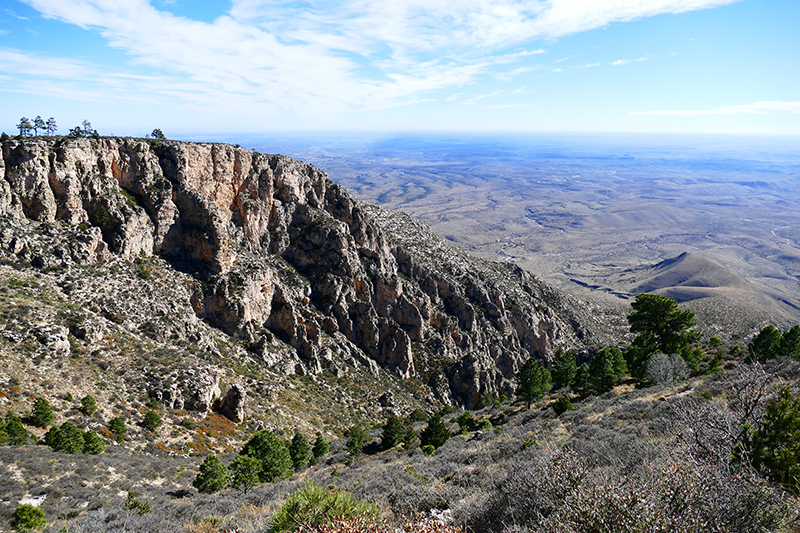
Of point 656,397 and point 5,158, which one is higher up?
point 5,158

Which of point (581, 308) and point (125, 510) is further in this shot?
point (581, 308)

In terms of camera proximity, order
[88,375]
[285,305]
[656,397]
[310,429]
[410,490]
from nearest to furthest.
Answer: [410,490] < [656,397] < [88,375] < [310,429] < [285,305]

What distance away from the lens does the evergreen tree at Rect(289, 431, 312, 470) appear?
3250 cm

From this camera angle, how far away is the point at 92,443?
952 inches

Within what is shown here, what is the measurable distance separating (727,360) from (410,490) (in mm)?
41085

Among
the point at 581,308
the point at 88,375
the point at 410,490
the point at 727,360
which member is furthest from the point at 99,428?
the point at 581,308

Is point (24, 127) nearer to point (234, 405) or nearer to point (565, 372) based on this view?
point (234, 405)

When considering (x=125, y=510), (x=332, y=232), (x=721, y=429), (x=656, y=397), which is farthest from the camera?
(x=332, y=232)

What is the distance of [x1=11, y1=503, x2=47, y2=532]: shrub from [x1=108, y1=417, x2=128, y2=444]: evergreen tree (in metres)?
15.5

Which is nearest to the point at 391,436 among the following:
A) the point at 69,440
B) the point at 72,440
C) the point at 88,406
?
the point at 72,440

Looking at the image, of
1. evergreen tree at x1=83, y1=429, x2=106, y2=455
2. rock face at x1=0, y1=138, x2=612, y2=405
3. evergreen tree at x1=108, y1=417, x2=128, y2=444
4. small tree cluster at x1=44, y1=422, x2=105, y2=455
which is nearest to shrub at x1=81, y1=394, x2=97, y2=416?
evergreen tree at x1=108, y1=417, x2=128, y2=444

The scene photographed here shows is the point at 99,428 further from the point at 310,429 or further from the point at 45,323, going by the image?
the point at 310,429

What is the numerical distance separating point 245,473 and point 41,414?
45.0 feet

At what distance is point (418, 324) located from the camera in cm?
6644
